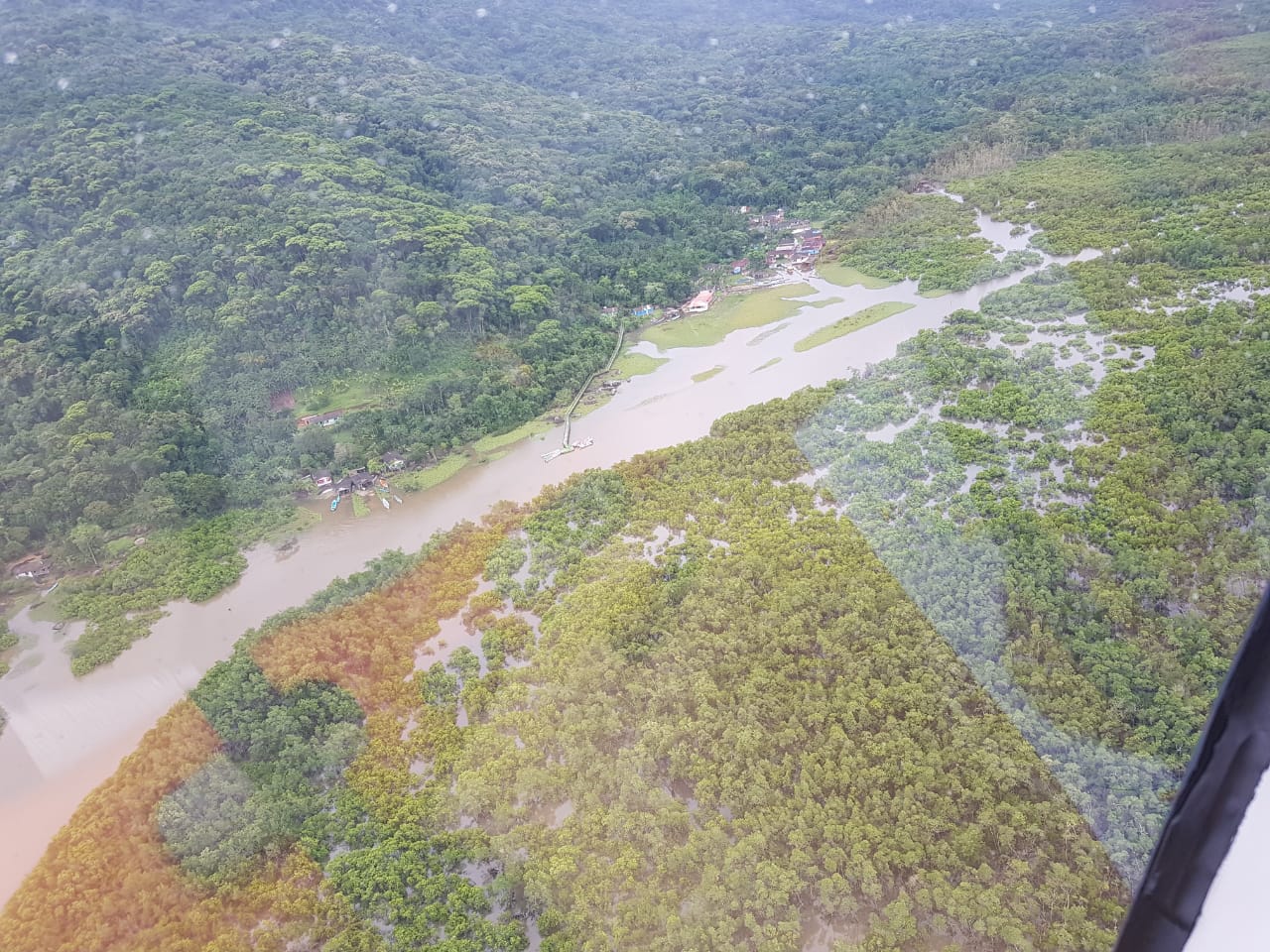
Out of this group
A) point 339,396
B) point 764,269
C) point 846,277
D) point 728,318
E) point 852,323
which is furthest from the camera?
point 764,269

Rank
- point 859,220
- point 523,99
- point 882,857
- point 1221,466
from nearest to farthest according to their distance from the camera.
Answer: point 882,857 → point 1221,466 → point 859,220 → point 523,99

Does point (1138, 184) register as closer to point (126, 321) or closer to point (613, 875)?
point (613, 875)

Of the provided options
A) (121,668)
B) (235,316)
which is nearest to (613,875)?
(121,668)

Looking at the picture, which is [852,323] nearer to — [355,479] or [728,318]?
[728,318]

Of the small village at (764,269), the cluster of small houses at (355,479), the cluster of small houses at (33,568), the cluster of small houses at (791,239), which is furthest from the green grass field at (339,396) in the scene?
the cluster of small houses at (791,239)

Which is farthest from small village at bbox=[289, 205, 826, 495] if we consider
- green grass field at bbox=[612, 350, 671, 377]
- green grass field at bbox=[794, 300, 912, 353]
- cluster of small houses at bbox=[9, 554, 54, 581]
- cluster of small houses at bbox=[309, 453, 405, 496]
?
cluster of small houses at bbox=[9, 554, 54, 581]

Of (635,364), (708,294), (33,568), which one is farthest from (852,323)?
(33,568)
